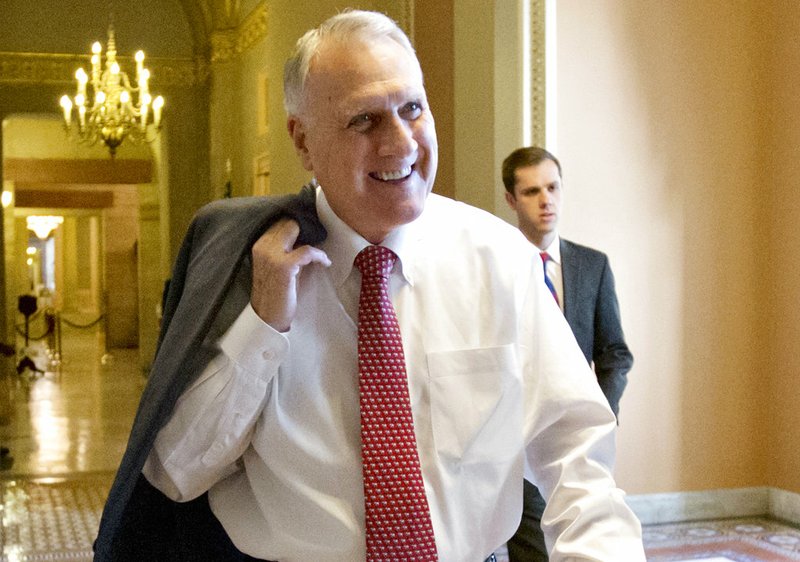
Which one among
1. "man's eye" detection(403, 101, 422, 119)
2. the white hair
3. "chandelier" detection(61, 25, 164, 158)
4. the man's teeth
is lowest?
the man's teeth

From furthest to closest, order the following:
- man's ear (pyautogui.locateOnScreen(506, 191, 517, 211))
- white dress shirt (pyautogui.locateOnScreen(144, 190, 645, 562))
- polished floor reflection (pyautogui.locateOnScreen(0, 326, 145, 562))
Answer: polished floor reflection (pyautogui.locateOnScreen(0, 326, 145, 562)) < man's ear (pyautogui.locateOnScreen(506, 191, 517, 211)) < white dress shirt (pyautogui.locateOnScreen(144, 190, 645, 562))

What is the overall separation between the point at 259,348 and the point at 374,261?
10.1 inches

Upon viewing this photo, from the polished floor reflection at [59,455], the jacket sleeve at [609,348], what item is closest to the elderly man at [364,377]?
the jacket sleeve at [609,348]

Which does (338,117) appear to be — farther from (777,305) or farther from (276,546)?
(777,305)

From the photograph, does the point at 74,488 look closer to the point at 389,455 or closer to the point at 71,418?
the point at 71,418

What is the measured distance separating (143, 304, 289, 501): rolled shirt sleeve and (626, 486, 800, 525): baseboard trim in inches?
186

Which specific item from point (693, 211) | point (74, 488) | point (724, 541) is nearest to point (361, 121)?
point (724, 541)

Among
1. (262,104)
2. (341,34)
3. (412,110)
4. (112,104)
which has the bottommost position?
(412,110)

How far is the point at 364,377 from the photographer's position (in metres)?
1.96

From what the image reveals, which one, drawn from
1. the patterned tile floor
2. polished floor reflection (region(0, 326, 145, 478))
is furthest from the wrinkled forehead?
polished floor reflection (region(0, 326, 145, 478))

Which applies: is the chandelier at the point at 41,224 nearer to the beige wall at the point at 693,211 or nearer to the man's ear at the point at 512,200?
the beige wall at the point at 693,211

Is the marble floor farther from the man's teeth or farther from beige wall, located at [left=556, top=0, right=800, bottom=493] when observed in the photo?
the man's teeth

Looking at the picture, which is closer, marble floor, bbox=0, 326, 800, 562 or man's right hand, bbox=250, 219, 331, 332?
man's right hand, bbox=250, 219, 331, 332

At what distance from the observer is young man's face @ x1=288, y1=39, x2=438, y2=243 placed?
1914 millimetres
